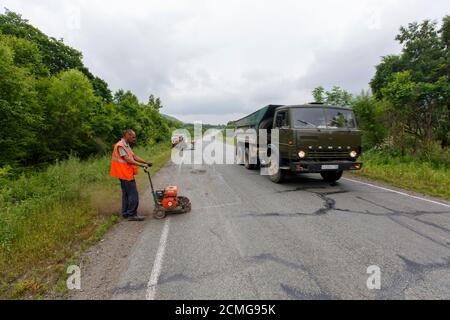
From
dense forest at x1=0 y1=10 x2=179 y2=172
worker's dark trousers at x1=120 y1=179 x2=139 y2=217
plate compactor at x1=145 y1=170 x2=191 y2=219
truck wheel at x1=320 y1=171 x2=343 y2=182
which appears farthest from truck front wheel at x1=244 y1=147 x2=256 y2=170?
dense forest at x1=0 y1=10 x2=179 y2=172

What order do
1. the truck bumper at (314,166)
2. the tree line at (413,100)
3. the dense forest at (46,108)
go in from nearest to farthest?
the truck bumper at (314,166) < the dense forest at (46,108) < the tree line at (413,100)

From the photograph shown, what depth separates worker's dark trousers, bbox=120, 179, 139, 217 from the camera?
16.0 feet

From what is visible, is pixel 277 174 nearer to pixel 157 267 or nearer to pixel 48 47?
pixel 157 267

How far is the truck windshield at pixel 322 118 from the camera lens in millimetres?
7129

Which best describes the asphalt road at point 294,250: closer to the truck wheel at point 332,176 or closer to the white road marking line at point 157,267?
the white road marking line at point 157,267

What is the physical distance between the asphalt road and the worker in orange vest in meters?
0.53

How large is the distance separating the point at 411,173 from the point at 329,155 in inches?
162

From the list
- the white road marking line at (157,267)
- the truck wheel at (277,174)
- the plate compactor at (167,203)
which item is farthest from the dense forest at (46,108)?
the truck wheel at (277,174)

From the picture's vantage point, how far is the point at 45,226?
164 inches

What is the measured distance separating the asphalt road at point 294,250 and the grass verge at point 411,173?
1429 mm

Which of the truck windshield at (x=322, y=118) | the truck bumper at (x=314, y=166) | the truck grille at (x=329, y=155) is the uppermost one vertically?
the truck windshield at (x=322, y=118)

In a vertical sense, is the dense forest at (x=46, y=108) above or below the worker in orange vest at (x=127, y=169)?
above

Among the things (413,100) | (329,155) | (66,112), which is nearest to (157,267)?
(329,155)
